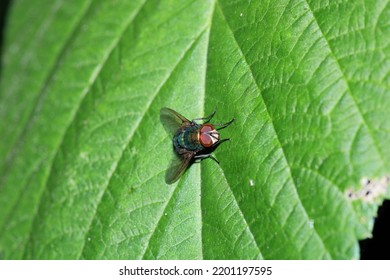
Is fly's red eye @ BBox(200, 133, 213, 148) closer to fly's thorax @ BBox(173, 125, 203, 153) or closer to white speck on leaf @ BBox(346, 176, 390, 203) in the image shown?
fly's thorax @ BBox(173, 125, 203, 153)

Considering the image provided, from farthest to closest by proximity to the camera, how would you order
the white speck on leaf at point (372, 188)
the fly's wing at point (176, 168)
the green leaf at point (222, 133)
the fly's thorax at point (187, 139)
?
1. the fly's thorax at point (187, 139)
2. the fly's wing at point (176, 168)
3. the green leaf at point (222, 133)
4. the white speck on leaf at point (372, 188)

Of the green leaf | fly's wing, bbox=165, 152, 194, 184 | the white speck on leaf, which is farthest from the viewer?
fly's wing, bbox=165, 152, 194, 184

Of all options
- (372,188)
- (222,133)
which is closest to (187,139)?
(222,133)

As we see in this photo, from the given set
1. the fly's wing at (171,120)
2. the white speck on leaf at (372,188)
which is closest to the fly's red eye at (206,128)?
the fly's wing at (171,120)

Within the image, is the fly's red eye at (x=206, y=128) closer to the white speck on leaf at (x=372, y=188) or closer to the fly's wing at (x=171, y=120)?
the fly's wing at (x=171, y=120)

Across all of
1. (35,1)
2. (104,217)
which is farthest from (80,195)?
(35,1)

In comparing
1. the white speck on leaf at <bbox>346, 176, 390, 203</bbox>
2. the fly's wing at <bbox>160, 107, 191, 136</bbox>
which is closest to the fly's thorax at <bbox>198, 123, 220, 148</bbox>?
the fly's wing at <bbox>160, 107, 191, 136</bbox>

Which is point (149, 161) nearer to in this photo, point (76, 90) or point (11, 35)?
point (76, 90)
